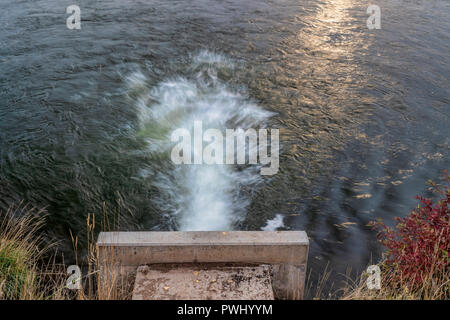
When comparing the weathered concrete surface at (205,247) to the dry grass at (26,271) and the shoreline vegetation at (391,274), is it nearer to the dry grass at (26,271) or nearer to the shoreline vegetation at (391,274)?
the shoreline vegetation at (391,274)

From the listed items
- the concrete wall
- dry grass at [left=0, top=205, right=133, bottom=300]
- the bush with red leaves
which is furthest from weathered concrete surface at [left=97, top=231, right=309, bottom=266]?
the bush with red leaves

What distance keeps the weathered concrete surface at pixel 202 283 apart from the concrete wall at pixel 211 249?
92 millimetres

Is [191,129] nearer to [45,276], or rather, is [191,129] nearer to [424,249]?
[45,276]

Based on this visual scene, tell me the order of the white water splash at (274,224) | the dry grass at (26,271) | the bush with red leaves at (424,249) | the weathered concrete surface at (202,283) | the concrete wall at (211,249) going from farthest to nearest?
the white water splash at (274,224) < the bush with red leaves at (424,249) < the concrete wall at (211,249) < the dry grass at (26,271) < the weathered concrete surface at (202,283)

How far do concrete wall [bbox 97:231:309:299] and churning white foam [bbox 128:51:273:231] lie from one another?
194cm

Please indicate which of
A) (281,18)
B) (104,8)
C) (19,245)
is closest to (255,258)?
(19,245)

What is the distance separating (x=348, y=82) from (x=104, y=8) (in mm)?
8873

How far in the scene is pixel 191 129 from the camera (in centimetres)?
905

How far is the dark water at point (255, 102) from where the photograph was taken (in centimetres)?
670

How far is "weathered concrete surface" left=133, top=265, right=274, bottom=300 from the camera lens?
412 centimetres

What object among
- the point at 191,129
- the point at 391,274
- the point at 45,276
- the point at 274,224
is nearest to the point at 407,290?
the point at 391,274

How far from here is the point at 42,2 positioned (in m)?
14.3

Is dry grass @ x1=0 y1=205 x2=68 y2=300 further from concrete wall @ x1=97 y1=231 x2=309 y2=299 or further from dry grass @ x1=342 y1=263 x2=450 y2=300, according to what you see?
dry grass @ x1=342 y1=263 x2=450 y2=300

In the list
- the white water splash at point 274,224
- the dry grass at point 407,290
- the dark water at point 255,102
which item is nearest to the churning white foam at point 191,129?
the dark water at point 255,102
